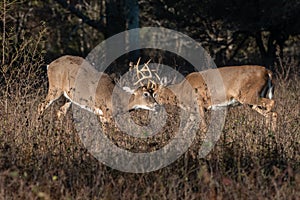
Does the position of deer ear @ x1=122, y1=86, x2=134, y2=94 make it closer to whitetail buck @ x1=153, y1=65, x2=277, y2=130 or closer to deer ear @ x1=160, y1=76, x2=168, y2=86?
whitetail buck @ x1=153, y1=65, x2=277, y2=130

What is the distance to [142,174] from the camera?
5.77 metres

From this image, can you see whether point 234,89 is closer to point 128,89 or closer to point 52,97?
point 128,89

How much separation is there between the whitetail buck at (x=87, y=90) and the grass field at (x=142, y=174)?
234cm

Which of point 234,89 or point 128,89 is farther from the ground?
point 234,89

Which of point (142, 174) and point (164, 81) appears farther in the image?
point (164, 81)

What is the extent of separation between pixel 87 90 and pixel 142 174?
4794 millimetres

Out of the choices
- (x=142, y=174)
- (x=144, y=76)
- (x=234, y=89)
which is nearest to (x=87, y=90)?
(x=144, y=76)

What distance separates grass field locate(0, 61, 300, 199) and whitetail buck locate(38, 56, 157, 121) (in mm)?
2338

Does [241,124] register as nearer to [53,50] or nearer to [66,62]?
[66,62]

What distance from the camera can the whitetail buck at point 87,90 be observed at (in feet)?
33.5

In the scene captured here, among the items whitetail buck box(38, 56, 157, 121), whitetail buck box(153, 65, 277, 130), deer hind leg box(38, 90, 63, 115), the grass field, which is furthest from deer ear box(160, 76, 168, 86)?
the grass field

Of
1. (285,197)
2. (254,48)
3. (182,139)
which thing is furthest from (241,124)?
(254,48)

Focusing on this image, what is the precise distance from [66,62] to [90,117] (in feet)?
6.35

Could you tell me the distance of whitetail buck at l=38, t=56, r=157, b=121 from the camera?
1022cm
